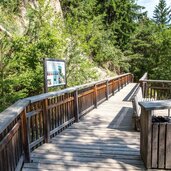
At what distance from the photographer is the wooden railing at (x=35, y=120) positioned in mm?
2678

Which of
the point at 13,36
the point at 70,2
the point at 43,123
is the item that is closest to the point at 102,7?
the point at 70,2

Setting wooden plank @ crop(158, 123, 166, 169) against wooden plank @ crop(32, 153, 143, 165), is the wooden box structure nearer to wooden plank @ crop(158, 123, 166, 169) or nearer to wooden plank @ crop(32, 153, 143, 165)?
wooden plank @ crop(158, 123, 166, 169)

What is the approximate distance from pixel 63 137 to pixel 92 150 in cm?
101

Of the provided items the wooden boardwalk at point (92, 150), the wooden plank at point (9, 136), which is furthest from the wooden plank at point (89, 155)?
the wooden plank at point (9, 136)

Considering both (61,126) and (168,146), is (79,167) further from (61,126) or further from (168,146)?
(61,126)

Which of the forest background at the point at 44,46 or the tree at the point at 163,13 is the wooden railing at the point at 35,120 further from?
the tree at the point at 163,13

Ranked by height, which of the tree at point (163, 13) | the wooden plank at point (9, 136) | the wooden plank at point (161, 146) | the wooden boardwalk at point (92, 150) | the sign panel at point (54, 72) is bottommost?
the wooden boardwalk at point (92, 150)

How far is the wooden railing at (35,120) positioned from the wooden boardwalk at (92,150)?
0.63 ft

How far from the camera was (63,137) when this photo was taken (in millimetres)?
5004

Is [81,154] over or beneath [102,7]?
beneath

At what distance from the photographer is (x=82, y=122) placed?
634 cm

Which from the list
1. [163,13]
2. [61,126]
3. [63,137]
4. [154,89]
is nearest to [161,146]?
[63,137]

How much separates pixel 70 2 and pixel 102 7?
5817mm

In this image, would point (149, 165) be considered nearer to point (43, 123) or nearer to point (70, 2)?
point (43, 123)
